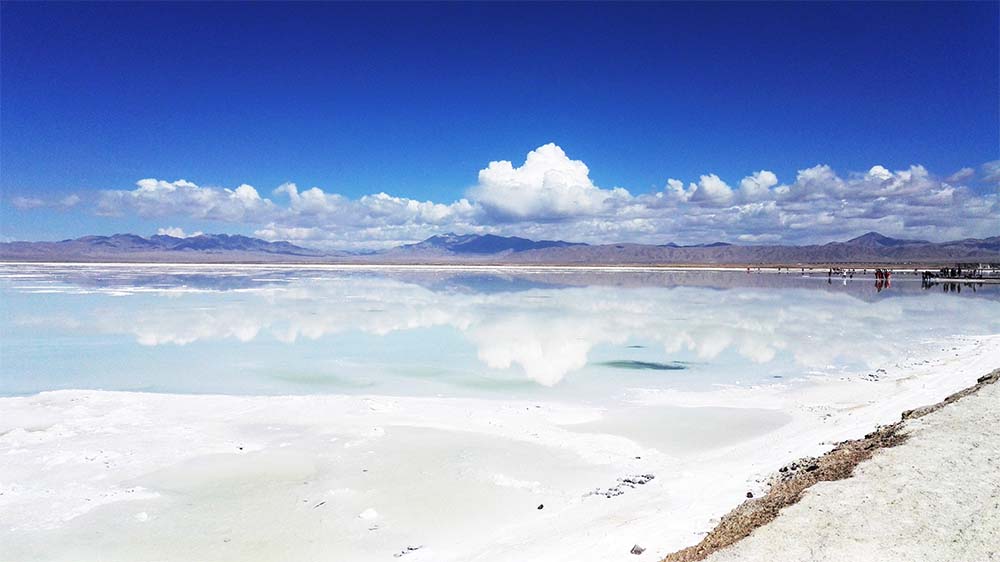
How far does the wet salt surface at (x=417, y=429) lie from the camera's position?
6457 mm

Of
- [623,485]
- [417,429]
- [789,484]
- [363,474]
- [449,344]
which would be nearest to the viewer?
[789,484]

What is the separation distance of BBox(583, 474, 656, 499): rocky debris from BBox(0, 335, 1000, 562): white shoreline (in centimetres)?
13

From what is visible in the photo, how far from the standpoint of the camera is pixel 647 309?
30531 millimetres

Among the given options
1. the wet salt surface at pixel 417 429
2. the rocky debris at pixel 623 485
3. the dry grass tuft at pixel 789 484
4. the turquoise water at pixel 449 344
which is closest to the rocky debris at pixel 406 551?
the wet salt surface at pixel 417 429

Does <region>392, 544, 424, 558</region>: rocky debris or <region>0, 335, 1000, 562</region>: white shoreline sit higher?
<region>0, 335, 1000, 562</region>: white shoreline

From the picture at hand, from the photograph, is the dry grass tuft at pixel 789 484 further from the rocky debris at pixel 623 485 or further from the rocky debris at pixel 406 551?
the rocky debris at pixel 406 551

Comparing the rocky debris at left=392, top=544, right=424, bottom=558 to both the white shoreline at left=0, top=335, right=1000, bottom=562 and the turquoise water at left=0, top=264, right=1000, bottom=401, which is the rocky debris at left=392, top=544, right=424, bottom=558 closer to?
the white shoreline at left=0, top=335, right=1000, bottom=562

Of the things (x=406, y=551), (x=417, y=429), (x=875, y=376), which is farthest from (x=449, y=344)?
(x=406, y=551)

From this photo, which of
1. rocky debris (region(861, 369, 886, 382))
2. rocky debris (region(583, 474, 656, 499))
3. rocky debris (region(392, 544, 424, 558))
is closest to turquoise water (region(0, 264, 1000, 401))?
rocky debris (region(861, 369, 886, 382))

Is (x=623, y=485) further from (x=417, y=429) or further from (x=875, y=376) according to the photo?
(x=875, y=376)

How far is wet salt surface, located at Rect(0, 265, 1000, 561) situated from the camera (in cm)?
646

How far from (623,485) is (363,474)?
315 centimetres

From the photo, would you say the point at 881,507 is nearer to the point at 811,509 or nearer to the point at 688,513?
the point at 811,509

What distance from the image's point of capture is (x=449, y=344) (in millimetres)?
18859
